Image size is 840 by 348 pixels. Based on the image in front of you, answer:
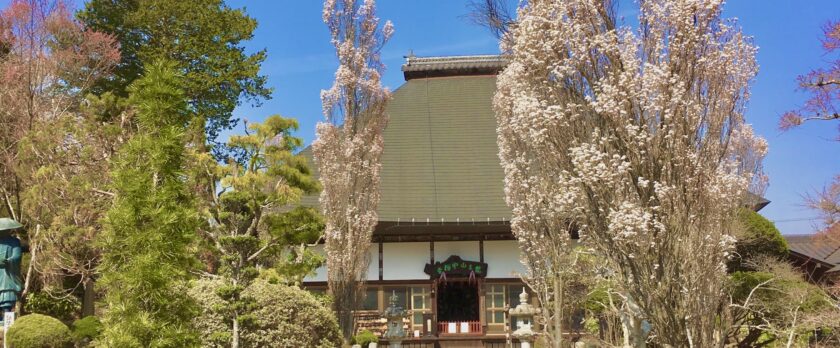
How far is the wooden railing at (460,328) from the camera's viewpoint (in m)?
18.0

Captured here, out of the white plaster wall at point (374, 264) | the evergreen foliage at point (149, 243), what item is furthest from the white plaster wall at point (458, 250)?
the evergreen foliage at point (149, 243)

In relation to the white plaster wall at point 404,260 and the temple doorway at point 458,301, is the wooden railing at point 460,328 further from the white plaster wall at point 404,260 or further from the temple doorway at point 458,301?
the temple doorway at point 458,301

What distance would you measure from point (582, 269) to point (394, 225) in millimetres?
5287

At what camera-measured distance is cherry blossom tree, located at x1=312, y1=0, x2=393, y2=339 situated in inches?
540

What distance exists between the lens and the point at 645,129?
632cm

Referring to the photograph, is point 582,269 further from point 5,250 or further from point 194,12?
point 194,12

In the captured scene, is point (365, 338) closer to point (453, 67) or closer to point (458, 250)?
point (458, 250)

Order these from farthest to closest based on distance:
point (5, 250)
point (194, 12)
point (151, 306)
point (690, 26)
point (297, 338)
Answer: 1. point (194, 12)
2. point (297, 338)
3. point (5, 250)
4. point (151, 306)
5. point (690, 26)

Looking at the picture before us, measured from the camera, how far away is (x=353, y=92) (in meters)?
Result: 14.6

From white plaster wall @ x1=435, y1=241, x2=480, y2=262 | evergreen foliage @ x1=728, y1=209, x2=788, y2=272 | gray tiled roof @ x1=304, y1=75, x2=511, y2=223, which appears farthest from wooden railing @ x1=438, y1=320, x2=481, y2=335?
evergreen foliage @ x1=728, y1=209, x2=788, y2=272

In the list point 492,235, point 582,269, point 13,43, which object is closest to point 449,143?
point 492,235

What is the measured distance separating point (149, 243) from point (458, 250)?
39.1ft

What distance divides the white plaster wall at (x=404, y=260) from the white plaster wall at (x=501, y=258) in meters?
1.65

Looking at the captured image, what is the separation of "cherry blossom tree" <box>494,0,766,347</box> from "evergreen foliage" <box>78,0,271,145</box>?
48.1 feet
